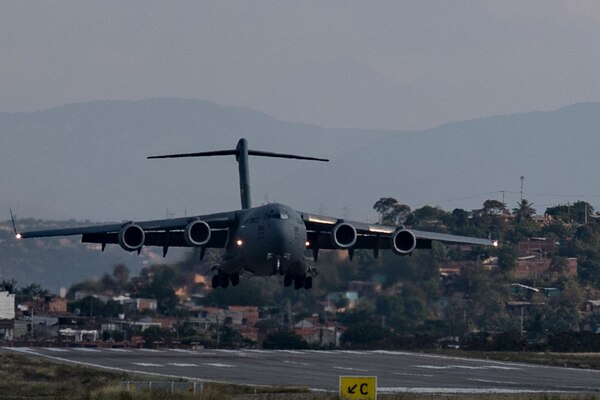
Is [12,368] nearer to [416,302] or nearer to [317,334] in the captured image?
[416,302]

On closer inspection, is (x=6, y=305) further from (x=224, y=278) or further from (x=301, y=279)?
(x=301, y=279)

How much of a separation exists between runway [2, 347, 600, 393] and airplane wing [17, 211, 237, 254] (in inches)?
170

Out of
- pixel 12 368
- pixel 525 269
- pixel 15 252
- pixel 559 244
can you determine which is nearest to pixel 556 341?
pixel 525 269

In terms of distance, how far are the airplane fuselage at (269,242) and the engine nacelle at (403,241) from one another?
154 inches

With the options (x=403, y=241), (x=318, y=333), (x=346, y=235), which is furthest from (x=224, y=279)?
(x=318, y=333)

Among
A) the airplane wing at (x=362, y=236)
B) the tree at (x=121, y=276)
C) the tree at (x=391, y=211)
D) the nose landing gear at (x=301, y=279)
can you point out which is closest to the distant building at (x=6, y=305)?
the tree at (x=121, y=276)

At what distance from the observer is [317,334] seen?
2990 inches

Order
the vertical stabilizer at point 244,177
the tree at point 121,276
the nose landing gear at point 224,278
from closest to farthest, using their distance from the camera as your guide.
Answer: the nose landing gear at point 224,278
the vertical stabilizer at point 244,177
the tree at point 121,276

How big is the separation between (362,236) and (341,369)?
776 centimetres

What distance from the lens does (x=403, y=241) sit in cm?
5262

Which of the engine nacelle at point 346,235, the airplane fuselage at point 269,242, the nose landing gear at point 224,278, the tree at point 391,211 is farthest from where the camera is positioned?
the tree at point 391,211

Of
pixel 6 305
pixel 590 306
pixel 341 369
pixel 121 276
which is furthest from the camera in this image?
pixel 590 306

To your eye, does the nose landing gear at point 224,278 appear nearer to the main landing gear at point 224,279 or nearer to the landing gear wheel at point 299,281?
the main landing gear at point 224,279

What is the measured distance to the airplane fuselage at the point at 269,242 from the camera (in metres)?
47.9
